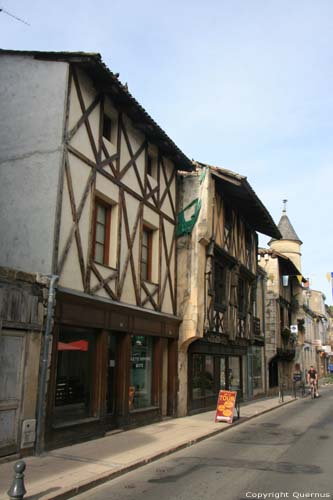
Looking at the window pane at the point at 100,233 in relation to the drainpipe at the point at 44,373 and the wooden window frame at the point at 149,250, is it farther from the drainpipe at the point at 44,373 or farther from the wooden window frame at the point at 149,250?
the drainpipe at the point at 44,373

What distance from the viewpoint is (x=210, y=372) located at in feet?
58.1

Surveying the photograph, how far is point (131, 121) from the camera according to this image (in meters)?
12.9

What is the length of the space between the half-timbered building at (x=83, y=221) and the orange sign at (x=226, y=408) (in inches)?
72.4

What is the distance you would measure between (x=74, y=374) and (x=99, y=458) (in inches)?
83.1

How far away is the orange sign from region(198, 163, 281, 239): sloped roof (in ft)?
24.1

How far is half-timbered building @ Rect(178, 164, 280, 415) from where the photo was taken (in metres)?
15.3

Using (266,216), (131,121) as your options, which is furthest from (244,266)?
(131,121)

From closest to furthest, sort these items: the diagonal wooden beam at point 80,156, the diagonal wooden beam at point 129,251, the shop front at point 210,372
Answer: the diagonal wooden beam at point 80,156 → the diagonal wooden beam at point 129,251 → the shop front at point 210,372

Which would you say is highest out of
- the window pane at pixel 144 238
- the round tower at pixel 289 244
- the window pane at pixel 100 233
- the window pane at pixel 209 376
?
the round tower at pixel 289 244

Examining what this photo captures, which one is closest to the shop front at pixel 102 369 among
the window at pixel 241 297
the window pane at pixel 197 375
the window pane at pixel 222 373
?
the window pane at pixel 197 375

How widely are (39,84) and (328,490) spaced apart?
31.1 ft

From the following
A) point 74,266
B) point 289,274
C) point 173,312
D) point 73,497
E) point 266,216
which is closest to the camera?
point 73,497

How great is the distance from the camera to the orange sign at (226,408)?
13.7m

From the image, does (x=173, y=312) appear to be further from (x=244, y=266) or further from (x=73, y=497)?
(x=73, y=497)
